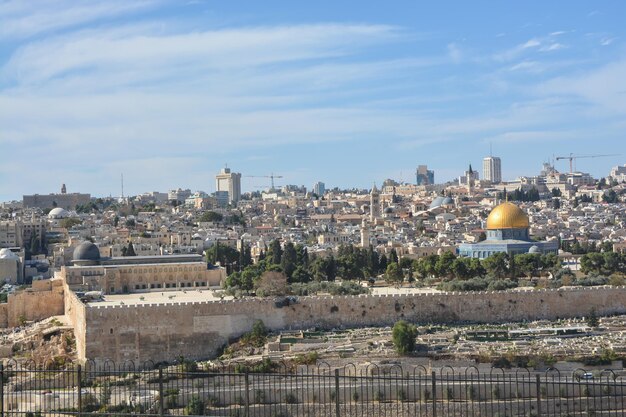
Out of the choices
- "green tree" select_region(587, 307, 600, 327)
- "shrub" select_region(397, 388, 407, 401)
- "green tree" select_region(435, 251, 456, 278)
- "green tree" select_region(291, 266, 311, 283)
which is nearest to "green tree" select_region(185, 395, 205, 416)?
"shrub" select_region(397, 388, 407, 401)

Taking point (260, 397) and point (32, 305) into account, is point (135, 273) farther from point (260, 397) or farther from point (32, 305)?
point (260, 397)

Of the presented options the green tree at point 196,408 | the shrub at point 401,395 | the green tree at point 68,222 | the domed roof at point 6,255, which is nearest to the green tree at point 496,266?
the shrub at point 401,395

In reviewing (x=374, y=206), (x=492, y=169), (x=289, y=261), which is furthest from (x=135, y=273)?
(x=492, y=169)

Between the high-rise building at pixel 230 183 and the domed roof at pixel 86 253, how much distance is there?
3475 inches

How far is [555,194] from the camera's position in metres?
95.6

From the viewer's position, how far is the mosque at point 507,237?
43.9m

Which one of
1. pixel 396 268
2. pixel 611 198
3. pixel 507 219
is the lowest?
pixel 396 268

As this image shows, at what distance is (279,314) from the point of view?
2777cm

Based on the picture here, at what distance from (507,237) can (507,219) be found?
75 centimetres

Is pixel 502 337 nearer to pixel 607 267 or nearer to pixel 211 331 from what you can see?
pixel 211 331

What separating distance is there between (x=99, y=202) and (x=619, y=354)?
80370mm

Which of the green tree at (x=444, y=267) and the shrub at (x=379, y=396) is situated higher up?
the green tree at (x=444, y=267)

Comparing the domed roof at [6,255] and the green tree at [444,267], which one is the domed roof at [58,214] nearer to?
the domed roof at [6,255]

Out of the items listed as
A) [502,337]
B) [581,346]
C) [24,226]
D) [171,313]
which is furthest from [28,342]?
[24,226]
